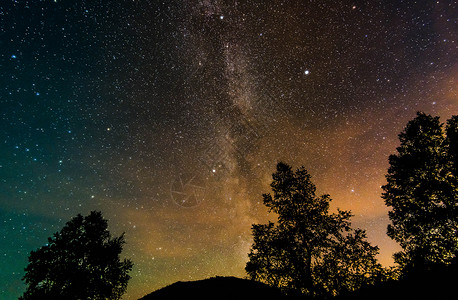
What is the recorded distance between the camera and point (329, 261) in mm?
11352

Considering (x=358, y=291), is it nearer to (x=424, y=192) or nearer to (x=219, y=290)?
(x=219, y=290)

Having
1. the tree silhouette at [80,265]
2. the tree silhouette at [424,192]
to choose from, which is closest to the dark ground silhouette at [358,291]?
the tree silhouette at [424,192]

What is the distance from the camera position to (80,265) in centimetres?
1811

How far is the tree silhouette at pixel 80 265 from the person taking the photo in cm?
1677

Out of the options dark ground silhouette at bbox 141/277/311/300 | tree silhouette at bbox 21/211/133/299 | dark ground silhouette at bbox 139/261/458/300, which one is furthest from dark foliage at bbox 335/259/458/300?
tree silhouette at bbox 21/211/133/299

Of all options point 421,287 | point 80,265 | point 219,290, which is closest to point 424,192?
point 421,287

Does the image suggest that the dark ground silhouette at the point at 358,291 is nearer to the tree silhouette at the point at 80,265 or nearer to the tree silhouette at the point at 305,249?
the tree silhouette at the point at 305,249

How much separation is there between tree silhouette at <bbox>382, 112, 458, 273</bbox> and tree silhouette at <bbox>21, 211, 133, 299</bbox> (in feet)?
81.0

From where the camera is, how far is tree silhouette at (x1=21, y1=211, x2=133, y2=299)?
16766mm

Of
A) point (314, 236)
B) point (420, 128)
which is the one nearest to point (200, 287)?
point (314, 236)

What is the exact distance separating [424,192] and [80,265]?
2893 centimetres

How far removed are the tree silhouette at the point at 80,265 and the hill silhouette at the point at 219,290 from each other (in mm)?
10733

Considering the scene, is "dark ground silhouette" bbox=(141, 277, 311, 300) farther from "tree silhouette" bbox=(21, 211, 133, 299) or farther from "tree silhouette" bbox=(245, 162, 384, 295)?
"tree silhouette" bbox=(21, 211, 133, 299)

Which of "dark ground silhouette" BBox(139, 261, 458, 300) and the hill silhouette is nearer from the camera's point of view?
"dark ground silhouette" BBox(139, 261, 458, 300)
